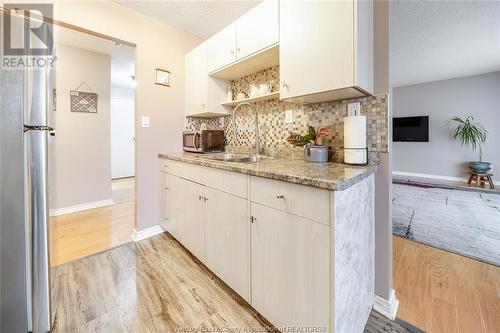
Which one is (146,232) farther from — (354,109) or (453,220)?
(453,220)

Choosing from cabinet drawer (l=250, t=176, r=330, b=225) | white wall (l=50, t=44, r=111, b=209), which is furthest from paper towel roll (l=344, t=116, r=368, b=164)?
white wall (l=50, t=44, r=111, b=209)

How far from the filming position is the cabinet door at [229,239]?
4.22 ft

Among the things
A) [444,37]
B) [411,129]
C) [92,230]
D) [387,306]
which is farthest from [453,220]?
[92,230]

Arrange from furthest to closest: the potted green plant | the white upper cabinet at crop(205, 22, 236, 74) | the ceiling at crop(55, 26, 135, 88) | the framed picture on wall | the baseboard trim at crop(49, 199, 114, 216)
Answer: the potted green plant, the baseboard trim at crop(49, 199, 114, 216), the ceiling at crop(55, 26, 135, 88), the framed picture on wall, the white upper cabinet at crop(205, 22, 236, 74)

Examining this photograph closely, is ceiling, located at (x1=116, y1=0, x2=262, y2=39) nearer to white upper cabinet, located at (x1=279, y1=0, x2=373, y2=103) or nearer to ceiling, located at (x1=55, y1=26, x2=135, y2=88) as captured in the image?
ceiling, located at (x1=55, y1=26, x2=135, y2=88)

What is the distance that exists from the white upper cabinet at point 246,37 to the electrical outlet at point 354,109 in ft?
2.22

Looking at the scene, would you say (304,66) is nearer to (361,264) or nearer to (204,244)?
(361,264)

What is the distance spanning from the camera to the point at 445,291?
4.92 feet

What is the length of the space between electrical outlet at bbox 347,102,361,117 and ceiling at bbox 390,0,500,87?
554 mm

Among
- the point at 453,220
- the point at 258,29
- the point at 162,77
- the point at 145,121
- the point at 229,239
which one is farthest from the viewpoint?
the point at 453,220

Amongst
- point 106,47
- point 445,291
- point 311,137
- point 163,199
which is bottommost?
point 445,291

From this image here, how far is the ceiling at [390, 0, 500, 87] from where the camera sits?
2.41 m

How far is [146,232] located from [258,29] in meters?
2.17

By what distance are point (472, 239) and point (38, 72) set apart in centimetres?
370
